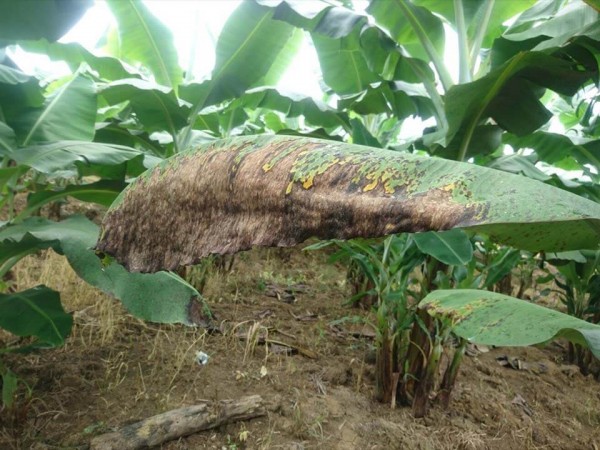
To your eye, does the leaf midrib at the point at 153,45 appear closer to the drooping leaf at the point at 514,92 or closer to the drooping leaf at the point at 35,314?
the drooping leaf at the point at 35,314

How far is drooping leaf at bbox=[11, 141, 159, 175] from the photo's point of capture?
1557 millimetres

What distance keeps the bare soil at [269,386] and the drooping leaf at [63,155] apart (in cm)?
94

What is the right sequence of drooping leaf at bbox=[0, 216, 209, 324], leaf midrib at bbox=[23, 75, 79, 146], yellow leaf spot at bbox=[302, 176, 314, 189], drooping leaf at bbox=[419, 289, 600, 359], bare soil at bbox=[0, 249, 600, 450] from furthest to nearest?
1. bare soil at bbox=[0, 249, 600, 450]
2. leaf midrib at bbox=[23, 75, 79, 146]
3. drooping leaf at bbox=[0, 216, 209, 324]
4. drooping leaf at bbox=[419, 289, 600, 359]
5. yellow leaf spot at bbox=[302, 176, 314, 189]

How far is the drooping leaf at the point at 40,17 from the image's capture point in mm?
1317

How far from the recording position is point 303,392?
2291 mm

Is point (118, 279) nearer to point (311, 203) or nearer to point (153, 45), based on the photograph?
point (311, 203)

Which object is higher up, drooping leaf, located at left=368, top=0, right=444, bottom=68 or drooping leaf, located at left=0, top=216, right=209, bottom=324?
drooping leaf, located at left=368, top=0, right=444, bottom=68

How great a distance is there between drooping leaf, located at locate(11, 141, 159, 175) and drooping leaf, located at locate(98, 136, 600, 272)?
725 millimetres

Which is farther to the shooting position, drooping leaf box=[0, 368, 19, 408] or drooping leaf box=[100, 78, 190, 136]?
drooping leaf box=[100, 78, 190, 136]

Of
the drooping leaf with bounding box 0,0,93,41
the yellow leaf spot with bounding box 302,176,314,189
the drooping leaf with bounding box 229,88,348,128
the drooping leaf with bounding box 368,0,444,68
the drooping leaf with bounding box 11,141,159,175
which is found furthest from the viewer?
the drooping leaf with bounding box 229,88,348,128

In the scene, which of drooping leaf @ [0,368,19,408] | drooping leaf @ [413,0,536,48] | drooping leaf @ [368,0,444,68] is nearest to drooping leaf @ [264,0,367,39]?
drooping leaf @ [368,0,444,68]

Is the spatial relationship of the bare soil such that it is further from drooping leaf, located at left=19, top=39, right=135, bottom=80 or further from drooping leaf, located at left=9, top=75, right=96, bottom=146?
drooping leaf, located at left=19, top=39, right=135, bottom=80

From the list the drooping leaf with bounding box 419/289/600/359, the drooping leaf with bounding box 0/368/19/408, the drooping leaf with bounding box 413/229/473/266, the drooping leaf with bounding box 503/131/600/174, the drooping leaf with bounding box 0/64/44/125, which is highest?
the drooping leaf with bounding box 0/64/44/125

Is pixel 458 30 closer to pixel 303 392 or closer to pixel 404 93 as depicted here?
pixel 404 93
